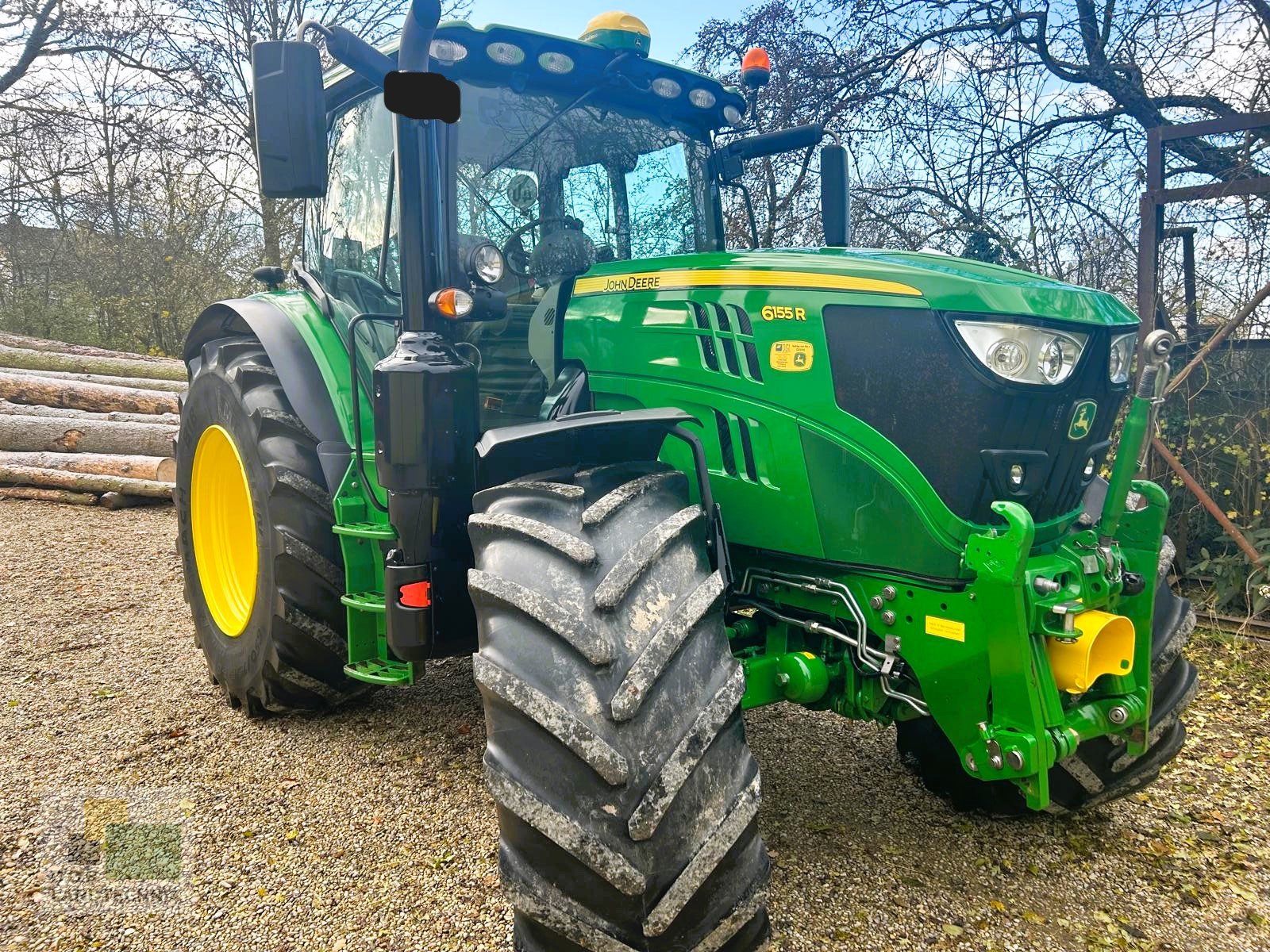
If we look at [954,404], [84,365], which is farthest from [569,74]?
[84,365]

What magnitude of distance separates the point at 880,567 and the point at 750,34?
6.58m

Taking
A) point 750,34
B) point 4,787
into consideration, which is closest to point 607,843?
point 4,787

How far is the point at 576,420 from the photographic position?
7.66 ft

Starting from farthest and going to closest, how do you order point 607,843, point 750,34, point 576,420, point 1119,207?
point 750,34 < point 1119,207 < point 576,420 < point 607,843

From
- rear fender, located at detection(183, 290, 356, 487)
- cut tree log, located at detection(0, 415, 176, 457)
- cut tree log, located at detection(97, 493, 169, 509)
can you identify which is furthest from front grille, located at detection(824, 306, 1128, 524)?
cut tree log, located at detection(0, 415, 176, 457)

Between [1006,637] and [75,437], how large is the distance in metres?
9.22

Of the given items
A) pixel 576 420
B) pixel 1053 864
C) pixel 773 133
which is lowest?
pixel 1053 864

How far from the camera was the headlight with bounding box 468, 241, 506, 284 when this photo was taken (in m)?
2.79

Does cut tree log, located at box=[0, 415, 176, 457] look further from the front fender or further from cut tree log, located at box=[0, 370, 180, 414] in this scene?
the front fender

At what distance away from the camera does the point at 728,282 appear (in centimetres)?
260

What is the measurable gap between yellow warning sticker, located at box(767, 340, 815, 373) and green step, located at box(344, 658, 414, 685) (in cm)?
142

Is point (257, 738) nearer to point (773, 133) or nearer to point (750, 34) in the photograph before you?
point (773, 133)

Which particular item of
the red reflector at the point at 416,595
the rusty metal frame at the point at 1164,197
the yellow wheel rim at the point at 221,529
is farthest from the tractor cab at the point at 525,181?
the rusty metal frame at the point at 1164,197

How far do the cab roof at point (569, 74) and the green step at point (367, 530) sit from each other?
1416 mm
